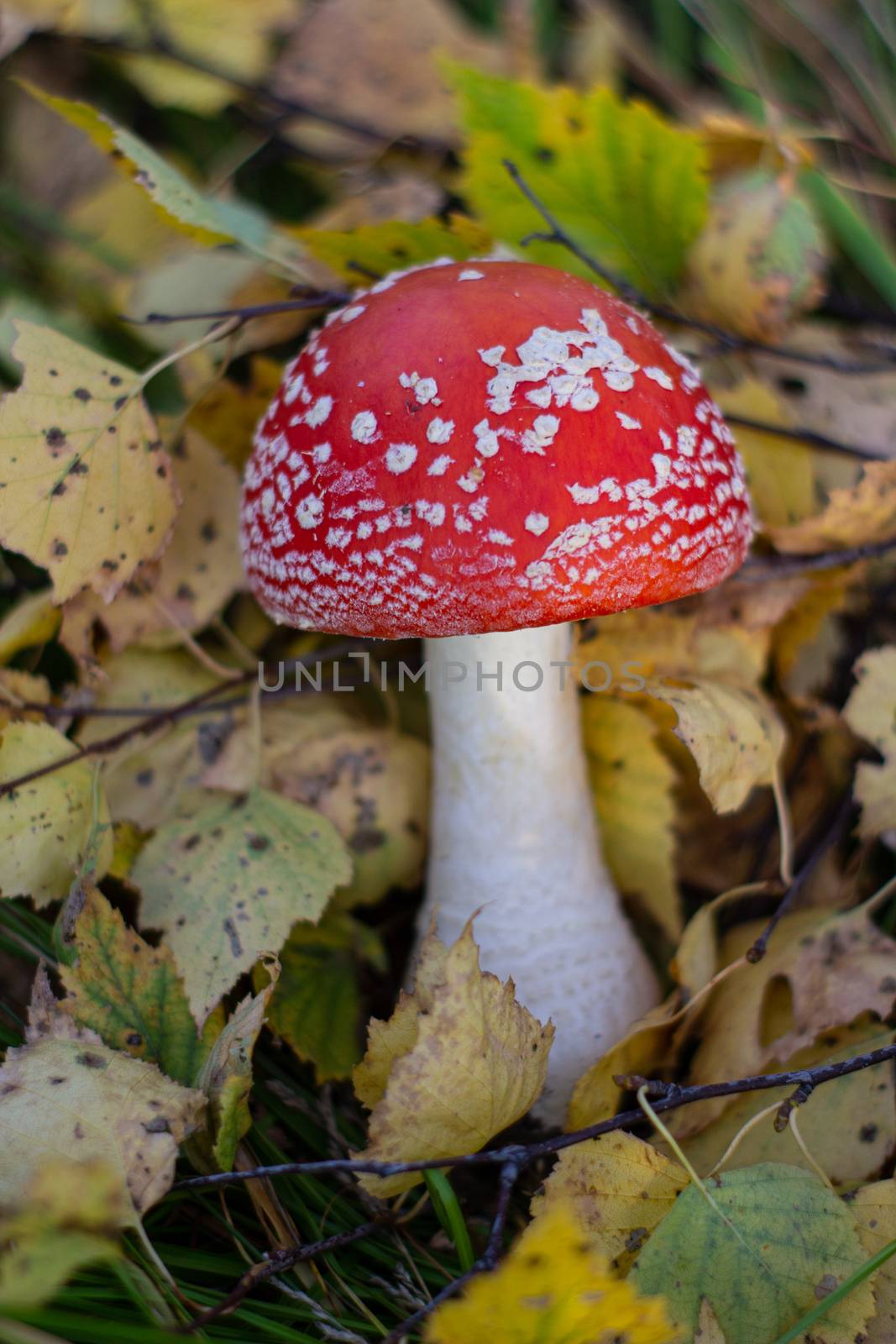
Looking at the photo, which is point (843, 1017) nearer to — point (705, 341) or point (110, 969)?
point (110, 969)

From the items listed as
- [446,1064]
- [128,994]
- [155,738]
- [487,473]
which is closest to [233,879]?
[128,994]

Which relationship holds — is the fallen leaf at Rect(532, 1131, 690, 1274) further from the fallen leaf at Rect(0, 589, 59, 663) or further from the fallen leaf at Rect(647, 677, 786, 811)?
the fallen leaf at Rect(0, 589, 59, 663)

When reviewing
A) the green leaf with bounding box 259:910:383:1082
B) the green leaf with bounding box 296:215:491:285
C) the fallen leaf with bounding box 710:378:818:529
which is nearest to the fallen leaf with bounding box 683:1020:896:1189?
the green leaf with bounding box 259:910:383:1082

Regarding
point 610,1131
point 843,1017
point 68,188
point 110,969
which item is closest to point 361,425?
point 110,969

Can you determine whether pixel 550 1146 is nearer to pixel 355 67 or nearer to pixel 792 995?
pixel 792 995

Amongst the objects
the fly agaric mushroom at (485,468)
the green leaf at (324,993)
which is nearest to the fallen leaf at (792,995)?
the green leaf at (324,993)

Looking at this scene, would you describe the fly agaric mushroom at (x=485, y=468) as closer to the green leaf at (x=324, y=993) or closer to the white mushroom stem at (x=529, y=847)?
the white mushroom stem at (x=529, y=847)
